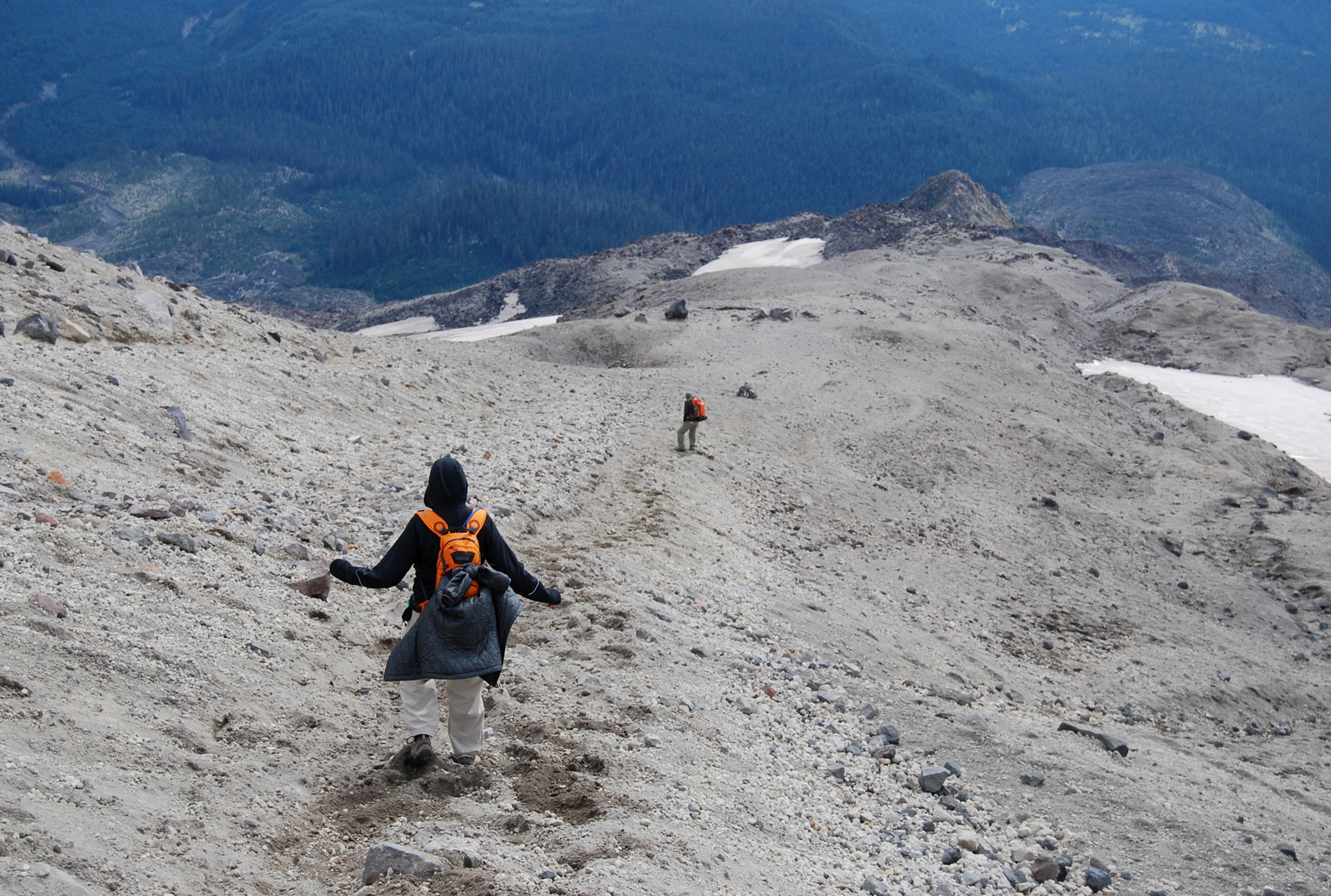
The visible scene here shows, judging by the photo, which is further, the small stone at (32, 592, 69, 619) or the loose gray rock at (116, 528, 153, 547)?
the loose gray rock at (116, 528, 153, 547)

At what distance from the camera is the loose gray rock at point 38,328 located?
373 inches

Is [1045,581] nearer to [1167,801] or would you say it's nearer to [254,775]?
[1167,801]

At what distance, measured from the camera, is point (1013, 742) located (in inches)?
282

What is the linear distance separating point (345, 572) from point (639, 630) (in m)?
2.86

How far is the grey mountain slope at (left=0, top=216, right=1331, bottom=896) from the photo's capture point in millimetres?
4551

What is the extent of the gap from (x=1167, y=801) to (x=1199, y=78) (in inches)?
5610

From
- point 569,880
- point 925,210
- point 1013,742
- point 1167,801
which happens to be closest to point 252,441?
point 569,880

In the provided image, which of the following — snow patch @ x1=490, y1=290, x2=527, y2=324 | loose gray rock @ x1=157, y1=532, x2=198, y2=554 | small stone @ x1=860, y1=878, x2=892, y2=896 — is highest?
loose gray rock @ x1=157, y1=532, x2=198, y2=554

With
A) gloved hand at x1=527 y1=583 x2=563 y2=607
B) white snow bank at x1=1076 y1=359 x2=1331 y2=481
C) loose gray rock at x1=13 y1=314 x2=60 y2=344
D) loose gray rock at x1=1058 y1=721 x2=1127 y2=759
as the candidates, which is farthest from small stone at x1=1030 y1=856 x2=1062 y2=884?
white snow bank at x1=1076 y1=359 x2=1331 y2=481

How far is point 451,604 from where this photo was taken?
4.78 meters

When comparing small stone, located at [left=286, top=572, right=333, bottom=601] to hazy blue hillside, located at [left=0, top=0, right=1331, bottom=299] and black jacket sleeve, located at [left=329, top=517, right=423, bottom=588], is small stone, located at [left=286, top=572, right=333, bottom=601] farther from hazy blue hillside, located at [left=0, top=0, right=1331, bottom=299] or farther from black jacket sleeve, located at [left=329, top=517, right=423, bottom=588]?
hazy blue hillside, located at [left=0, top=0, right=1331, bottom=299]

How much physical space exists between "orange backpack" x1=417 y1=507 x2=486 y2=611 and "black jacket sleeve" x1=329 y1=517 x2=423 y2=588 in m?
0.07

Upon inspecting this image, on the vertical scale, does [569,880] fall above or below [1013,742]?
above

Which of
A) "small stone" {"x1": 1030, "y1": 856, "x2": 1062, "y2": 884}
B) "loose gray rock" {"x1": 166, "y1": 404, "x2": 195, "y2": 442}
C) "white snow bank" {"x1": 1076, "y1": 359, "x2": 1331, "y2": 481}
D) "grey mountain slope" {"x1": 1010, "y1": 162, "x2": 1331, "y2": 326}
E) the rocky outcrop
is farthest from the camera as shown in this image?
"grey mountain slope" {"x1": 1010, "y1": 162, "x2": 1331, "y2": 326}
